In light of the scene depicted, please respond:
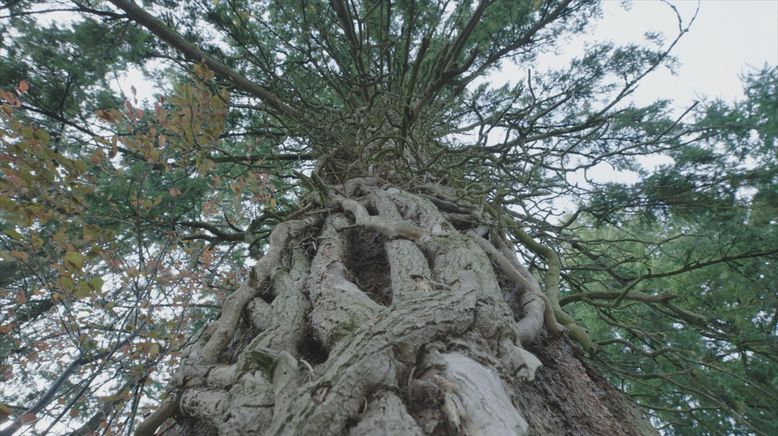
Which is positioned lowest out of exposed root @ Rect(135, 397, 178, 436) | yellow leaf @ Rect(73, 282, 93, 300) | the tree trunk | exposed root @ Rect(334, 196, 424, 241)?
exposed root @ Rect(135, 397, 178, 436)

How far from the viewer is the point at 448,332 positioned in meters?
0.81

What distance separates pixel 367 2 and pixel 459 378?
3610 millimetres

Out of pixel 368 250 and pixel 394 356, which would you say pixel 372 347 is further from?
pixel 368 250

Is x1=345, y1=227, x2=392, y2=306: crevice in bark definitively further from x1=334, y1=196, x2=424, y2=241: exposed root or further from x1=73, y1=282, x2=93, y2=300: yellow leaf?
x1=73, y1=282, x2=93, y2=300: yellow leaf

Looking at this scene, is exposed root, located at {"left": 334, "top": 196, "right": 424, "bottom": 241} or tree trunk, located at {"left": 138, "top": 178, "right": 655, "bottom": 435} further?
exposed root, located at {"left": 334, "top": 196, "right": 424, "bottom": 241}

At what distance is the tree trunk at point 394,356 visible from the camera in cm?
66

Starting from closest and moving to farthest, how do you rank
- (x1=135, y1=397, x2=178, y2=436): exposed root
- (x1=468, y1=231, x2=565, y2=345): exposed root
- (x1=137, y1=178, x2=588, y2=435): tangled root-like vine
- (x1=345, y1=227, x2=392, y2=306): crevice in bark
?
(x1=137, y1=178, x2=588, y2=435): tangled root-like vine → (x1=135, y1=397, x2=178, y2=436): exposed root → (x1=468, y1=231, x2=565, y2=345): exposed root → (x1=345, y1=227, x2=392, y2=306): crevice in bark

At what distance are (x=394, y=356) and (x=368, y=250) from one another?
0.96 metres

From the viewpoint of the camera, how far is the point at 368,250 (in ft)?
5.49

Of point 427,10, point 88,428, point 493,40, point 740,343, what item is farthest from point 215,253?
point 740,343

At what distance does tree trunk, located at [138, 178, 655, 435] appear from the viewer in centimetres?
66

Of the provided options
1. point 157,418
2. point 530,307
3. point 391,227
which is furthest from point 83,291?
point 530,307

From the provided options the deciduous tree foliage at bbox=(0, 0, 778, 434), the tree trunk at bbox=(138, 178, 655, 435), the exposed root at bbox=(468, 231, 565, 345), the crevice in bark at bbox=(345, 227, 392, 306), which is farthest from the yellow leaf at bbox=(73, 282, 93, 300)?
the exposed root at bbox=(468, 231, 565, 345)

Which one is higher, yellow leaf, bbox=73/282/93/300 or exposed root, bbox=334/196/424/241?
exposed root, bbox=334/196/424/241
